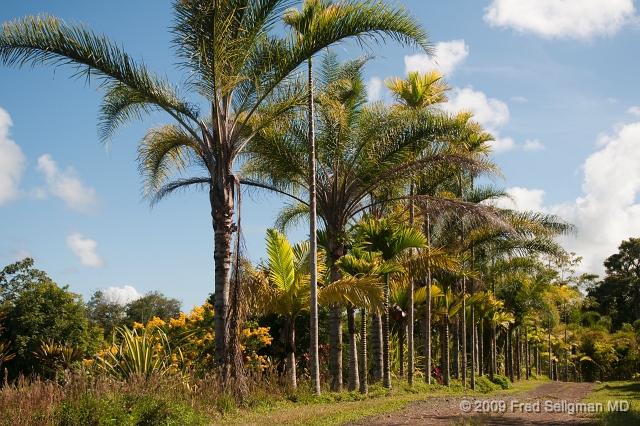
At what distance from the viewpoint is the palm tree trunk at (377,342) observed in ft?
62.3

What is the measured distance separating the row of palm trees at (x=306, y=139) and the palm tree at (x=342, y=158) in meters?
0.04

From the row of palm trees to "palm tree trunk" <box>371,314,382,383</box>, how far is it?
4 centimetres

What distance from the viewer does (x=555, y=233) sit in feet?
83.3

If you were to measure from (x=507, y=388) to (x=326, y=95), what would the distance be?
865 inches

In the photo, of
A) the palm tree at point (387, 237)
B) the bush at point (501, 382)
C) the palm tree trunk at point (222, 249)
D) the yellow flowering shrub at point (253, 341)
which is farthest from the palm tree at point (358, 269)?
the bush at point (501, 382)

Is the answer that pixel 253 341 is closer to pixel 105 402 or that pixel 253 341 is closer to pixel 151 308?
pixel 105 402

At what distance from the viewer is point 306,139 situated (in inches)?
691

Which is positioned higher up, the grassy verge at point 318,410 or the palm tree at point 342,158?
the palm tree at point 342,158

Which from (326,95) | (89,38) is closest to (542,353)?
(326,95)

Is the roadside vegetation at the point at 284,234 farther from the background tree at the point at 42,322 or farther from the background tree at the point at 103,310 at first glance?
the background tree at the point at 103,310

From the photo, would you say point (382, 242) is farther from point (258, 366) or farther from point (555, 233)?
point (555, 233)

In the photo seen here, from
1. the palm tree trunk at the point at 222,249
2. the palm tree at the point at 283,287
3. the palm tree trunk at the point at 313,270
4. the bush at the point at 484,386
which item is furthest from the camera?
the bush at the point at 484,386

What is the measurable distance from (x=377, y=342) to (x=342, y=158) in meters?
5.69

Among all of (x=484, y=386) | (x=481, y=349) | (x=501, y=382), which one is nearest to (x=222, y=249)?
(x=484, y=386)
